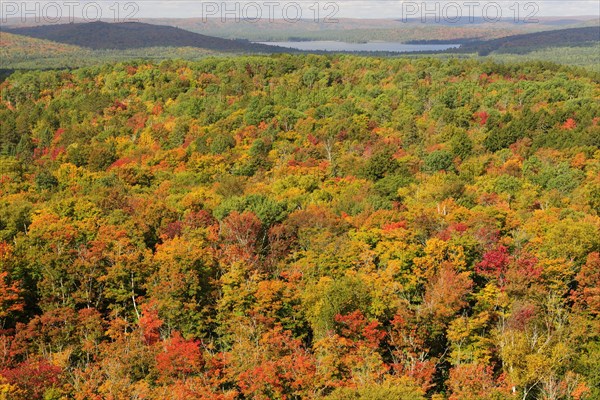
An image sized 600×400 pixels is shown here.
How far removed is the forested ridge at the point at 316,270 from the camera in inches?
1531

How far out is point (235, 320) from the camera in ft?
145

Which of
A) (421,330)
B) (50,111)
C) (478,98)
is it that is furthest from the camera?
(50,111)

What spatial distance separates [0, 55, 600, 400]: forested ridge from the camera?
38.9 meters

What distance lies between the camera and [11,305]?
44.7 meters

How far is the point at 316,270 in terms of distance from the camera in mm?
50750

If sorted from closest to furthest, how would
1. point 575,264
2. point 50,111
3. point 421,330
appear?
point 421,330, point 575,264, point 50,111

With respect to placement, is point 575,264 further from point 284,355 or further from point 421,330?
point 284,355

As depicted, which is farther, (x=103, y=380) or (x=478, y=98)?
(x=478, y=98)

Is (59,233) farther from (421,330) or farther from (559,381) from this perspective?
(559,381)

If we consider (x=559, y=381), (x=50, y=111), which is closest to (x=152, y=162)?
(x=50, y=111)

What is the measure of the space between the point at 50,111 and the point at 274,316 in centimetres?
10181

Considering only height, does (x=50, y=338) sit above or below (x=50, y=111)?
below

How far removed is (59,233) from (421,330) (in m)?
28.1

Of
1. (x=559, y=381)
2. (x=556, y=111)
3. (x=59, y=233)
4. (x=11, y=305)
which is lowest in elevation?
(x=559, y=381)
